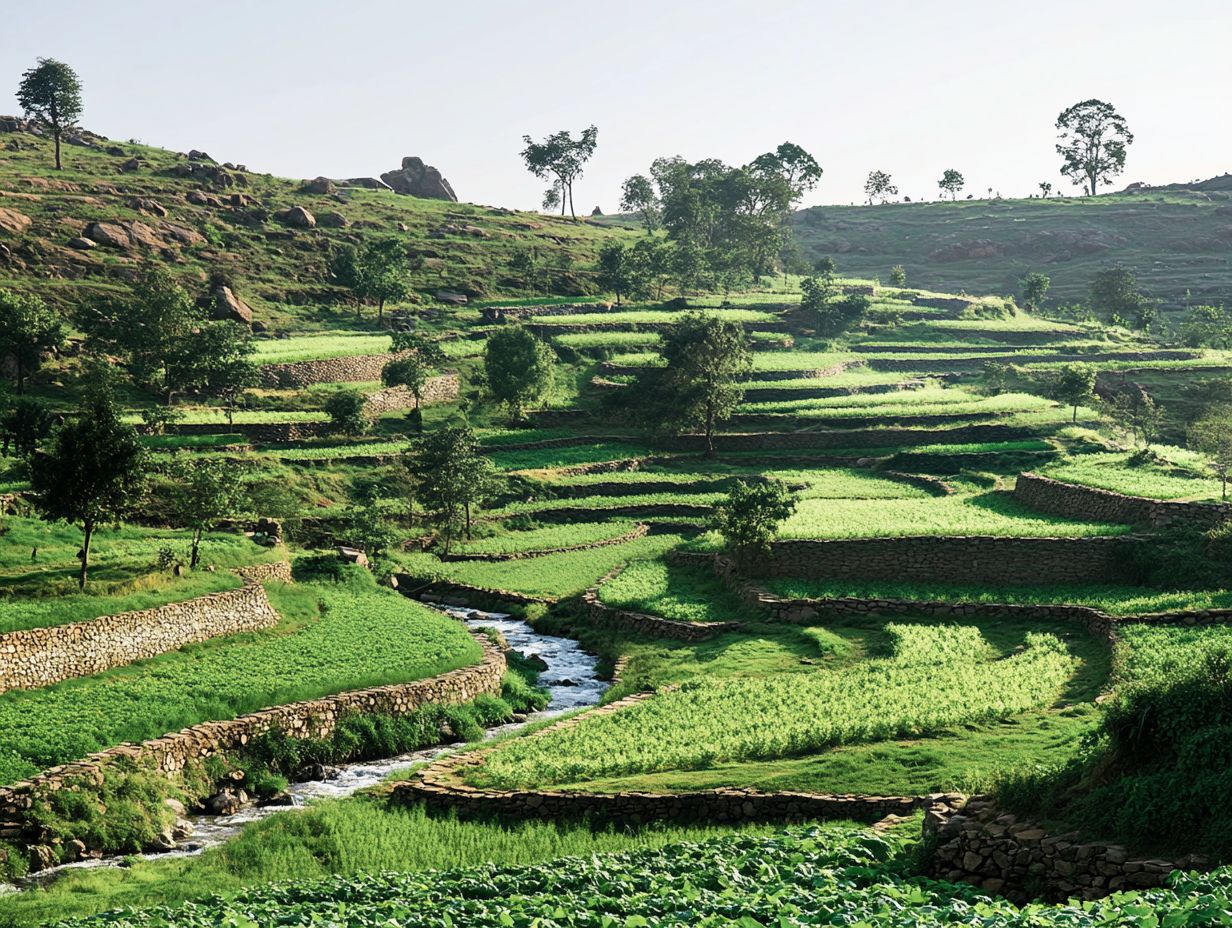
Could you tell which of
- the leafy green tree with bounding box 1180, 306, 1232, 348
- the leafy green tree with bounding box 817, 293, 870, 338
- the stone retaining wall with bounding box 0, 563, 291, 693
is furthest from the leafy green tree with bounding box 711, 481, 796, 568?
the leafy green tree with bounding box 1180, 306, 1232, 348

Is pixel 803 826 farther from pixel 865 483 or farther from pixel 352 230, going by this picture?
pixel 352 230

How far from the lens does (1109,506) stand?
174 ft

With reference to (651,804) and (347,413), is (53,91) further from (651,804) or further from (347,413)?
(651,804)

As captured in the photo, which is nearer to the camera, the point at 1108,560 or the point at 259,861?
the point at 259,861

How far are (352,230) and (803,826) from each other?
13476 centimetres

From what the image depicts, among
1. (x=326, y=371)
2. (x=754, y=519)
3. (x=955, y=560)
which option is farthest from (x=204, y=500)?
(x=326, y=371)

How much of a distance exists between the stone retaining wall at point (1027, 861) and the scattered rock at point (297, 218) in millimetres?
135936

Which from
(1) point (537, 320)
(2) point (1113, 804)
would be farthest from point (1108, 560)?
(1) point (537, 320)

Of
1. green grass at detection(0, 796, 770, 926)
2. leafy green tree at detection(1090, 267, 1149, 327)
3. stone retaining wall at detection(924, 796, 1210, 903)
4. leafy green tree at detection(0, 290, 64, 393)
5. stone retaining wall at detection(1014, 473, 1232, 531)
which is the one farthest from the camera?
leafy green tree at detection(1090, 267, 1149, 327)

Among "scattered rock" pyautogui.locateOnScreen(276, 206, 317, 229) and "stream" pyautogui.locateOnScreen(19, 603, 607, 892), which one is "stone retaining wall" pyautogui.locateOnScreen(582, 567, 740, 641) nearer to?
"stream" pyautogui.locateOnScreen(19, 603, 607, 892)

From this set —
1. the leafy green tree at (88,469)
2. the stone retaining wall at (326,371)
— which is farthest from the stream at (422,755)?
the stone retaining wall at (326,371)

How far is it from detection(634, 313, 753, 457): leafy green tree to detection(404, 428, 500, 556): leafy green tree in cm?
2206

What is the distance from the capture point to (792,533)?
5284 centimetres

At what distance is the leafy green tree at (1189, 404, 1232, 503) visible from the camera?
61688 millimetres
